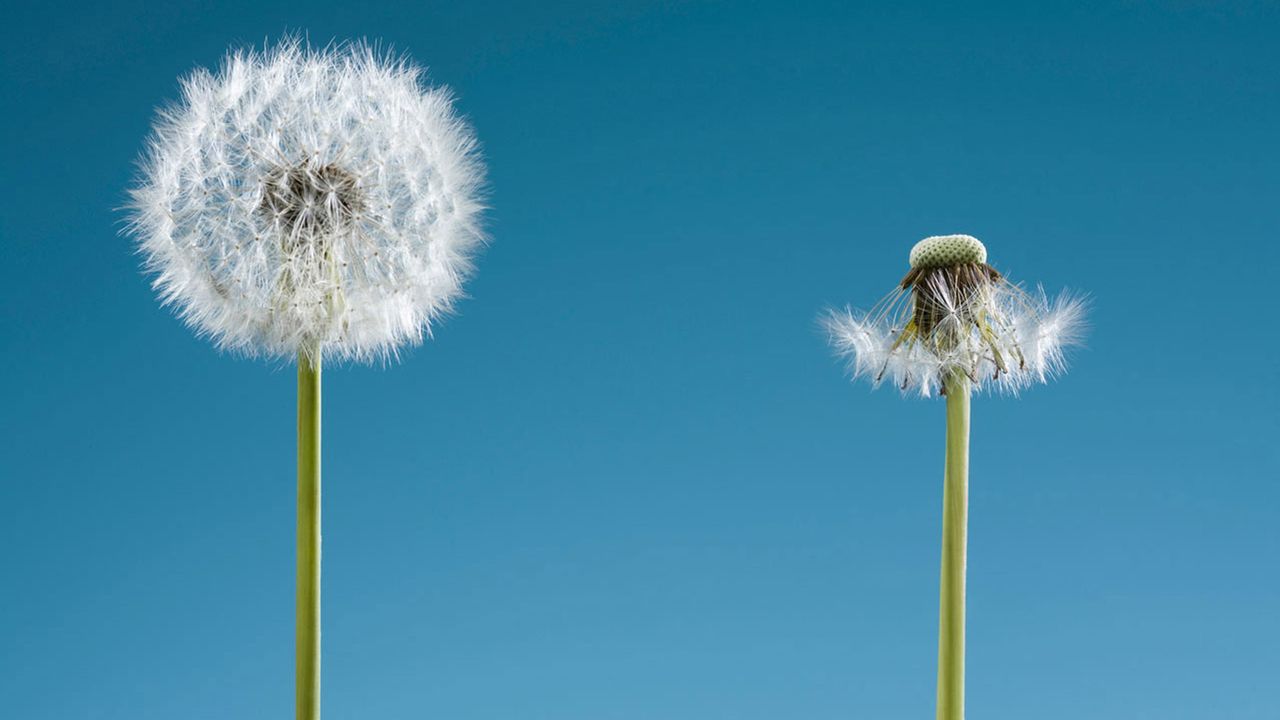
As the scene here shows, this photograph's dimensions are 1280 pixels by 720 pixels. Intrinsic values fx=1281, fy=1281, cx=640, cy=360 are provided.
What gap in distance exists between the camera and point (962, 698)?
8.16 m

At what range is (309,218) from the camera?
326 inches

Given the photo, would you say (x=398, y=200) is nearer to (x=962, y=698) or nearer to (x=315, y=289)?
(x=315, y=289)

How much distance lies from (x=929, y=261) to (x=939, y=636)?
248 cm

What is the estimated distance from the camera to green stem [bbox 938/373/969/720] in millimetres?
8172

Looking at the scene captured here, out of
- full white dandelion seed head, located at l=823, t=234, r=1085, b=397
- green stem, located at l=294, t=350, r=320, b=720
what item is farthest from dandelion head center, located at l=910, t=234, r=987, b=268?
green stem, located at l=294, t=350, r=320, b=720

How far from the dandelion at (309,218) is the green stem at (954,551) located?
3499 millimetres

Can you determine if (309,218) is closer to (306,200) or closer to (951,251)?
(306,200)

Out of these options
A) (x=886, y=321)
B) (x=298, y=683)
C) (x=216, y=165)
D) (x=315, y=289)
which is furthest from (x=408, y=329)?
(x=886, y=321)

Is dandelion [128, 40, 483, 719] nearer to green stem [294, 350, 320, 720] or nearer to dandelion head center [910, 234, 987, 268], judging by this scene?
green stem [294, 350, 320, 720]

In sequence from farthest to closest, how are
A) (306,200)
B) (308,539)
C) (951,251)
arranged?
1. (951,251)
2. (306,200)
3. (308,539)

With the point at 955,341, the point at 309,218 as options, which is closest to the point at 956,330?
the point at 955,341

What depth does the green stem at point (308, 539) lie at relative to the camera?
26.1 ft

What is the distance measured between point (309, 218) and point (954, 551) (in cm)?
472

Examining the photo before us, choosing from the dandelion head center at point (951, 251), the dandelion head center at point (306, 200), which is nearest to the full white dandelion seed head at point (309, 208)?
the dandelion head center at point (306, 200)
